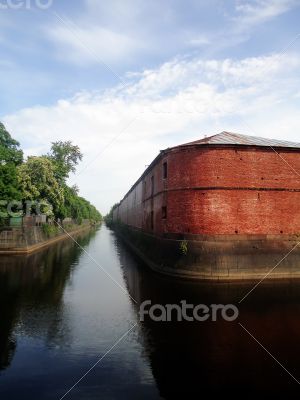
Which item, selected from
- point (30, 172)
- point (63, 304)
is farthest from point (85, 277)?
point (30, 172)

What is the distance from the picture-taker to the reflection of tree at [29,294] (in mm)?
10673

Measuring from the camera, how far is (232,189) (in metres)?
20.5

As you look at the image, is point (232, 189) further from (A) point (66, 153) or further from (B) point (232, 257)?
(A) point (66, 153)

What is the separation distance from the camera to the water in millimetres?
7516

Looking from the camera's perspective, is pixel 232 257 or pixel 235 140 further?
pixel 235 140

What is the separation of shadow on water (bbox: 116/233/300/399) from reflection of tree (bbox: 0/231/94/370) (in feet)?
11.8

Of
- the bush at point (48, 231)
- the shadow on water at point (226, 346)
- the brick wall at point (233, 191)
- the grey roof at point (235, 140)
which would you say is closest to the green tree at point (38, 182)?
the bush at point (48, 231)

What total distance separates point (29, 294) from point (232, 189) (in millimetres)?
13154

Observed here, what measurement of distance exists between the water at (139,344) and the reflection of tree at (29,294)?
47 millimetres

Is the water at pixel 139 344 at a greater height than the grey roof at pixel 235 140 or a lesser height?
lesser

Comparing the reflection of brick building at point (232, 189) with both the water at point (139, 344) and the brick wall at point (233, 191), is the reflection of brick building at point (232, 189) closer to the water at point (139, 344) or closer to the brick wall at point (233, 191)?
the brick wall at point (233, 191)

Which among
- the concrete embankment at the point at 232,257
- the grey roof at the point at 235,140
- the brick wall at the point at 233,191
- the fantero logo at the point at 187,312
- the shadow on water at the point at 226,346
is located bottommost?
the shadow on water at the point at 226,346

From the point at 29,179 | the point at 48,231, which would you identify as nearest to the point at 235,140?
the point at 29,179

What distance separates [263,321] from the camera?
1198cm
